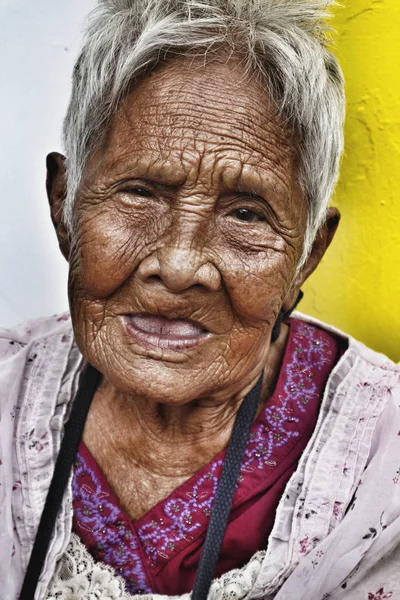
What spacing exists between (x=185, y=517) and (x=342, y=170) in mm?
1262

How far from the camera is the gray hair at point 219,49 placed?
1.79 meters

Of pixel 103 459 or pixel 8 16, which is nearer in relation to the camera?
pixel 103 459

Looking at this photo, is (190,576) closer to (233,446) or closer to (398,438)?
(233,446)

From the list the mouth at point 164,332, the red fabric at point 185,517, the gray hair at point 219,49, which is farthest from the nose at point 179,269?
the red fabric at point 185,517

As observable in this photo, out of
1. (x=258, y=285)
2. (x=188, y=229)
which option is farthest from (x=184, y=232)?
(x=258, y=285)

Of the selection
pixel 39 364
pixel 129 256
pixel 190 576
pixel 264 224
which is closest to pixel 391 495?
pixel 190 576

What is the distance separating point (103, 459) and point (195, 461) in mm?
266

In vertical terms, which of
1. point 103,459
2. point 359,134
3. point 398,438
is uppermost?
point 359,134

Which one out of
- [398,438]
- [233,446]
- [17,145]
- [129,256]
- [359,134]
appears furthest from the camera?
[17,145]

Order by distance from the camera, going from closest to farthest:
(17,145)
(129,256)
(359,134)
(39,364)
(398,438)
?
(129,256) → (398,438) → (39,364) → (359,134) → (17,145)

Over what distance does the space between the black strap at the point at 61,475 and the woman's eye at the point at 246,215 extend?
701 millimetres

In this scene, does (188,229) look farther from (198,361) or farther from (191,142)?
(198,361)

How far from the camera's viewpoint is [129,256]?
1.83 m

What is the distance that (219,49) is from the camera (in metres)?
1.80
